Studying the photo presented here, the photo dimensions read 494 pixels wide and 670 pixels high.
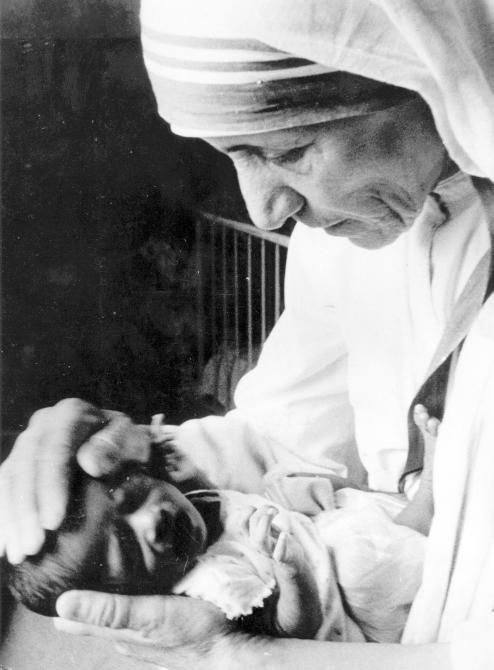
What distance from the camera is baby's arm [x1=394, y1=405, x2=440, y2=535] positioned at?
1646 millimetres

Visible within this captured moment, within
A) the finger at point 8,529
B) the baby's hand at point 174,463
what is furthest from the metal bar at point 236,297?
the finger at point 8,529

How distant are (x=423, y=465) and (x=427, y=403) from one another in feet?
0.42

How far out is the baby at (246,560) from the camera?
5.57ft

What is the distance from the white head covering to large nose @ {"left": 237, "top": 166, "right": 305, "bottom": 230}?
0.20 m

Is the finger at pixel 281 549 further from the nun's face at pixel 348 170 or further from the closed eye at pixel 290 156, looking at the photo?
the closed eye at pixel 290 156

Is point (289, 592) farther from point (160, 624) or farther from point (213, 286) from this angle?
point (213, 286)

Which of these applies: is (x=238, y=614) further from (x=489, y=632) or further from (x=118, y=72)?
(x=118, y=72)

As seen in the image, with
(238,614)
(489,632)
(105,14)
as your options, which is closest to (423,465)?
(489,632)

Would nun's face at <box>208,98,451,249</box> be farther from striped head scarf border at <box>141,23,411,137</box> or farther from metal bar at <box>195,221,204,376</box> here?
metal bar at <box>195,221,204,376</box>

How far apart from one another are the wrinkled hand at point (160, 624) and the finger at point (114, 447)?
25 centimetres

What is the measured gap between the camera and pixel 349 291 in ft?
5.64

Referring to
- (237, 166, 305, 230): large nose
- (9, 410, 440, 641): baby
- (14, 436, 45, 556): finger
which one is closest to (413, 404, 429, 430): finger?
(9, 410, 440, 641): baby

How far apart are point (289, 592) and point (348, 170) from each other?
2.61 ft

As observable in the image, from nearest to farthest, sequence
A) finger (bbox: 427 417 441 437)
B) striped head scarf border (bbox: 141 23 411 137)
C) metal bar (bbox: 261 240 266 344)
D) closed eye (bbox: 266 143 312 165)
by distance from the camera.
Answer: striped head scarf border (bbox: 141 23 411 137) < closed eye (bbox: 266 143 312 165) < finger (bbox: 427 417 441 437) < metal bar (bbox: 261 240 266 344)
